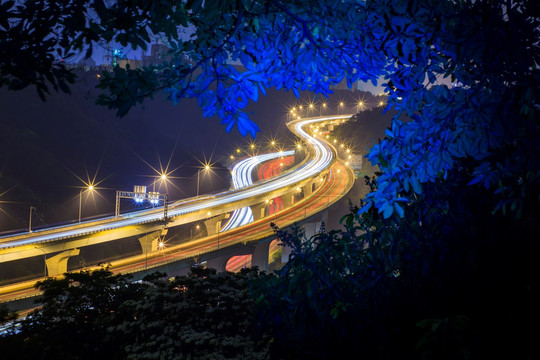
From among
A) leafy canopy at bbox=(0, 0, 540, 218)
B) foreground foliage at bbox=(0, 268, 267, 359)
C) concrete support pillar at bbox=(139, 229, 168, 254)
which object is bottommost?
foreground foliage at bbox=(0, 268, 267, 359)

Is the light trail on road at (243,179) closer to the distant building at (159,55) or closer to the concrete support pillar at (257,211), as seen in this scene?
the concrete support pillar at (257,211)

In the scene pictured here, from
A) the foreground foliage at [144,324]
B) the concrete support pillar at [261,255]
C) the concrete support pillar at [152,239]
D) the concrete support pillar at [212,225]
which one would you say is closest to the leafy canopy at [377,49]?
the foreground foliage at [144,324]

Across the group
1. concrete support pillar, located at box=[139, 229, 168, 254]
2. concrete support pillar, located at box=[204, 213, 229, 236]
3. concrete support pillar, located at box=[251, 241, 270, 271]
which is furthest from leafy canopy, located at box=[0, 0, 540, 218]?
concrete support pillar, located at box=[204, 213, 229, 236]

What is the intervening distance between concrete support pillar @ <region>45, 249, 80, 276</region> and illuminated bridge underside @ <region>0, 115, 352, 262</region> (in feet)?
5.73

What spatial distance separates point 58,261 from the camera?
43.8 meters

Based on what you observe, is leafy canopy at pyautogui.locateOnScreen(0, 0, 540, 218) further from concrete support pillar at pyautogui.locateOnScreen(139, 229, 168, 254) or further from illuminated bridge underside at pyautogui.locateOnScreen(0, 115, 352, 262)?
concrete support pillar at pyautogui.locateOnScreen(139, 229, 168, 254)

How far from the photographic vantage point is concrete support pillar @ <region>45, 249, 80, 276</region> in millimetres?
43312

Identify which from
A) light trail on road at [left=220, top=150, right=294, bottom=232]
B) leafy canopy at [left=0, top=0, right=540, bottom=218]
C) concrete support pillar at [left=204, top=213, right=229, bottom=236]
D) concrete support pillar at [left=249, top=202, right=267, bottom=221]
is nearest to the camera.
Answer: leafy canopy at [left=0, top=0, right=540, bottom=218]

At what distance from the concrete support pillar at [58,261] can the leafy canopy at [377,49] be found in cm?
4484

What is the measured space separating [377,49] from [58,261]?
1856 inches

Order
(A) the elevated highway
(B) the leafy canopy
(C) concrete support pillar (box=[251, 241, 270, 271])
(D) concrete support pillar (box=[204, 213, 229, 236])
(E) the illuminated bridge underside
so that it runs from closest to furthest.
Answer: (B) the leafy canopy
(E) the illuminated bridge underside
(A) the elevated highway
(C) concrete support pillar (box=[251, 241, 270, 271])
(D) concrete support pillar (box=[204, 213, 229, 236])

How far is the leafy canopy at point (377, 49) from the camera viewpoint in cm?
377

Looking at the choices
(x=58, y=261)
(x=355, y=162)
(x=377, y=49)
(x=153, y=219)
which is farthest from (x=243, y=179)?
(x=377, y=49)

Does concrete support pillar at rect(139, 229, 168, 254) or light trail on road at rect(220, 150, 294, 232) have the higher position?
light trail on road at rect(220, 150, 294, 232)
